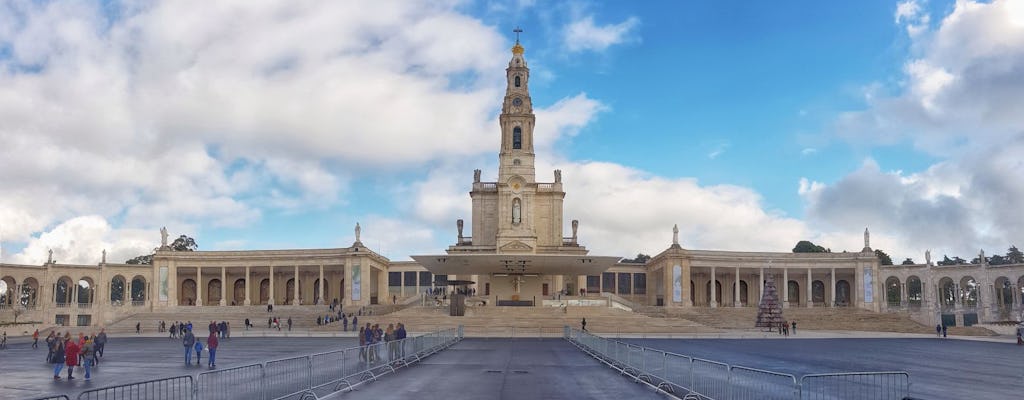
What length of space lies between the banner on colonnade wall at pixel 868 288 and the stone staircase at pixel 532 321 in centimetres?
2864

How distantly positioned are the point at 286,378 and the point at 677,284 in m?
65.7

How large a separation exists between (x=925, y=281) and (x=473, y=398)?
244ft

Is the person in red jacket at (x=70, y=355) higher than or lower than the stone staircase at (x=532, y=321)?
higher

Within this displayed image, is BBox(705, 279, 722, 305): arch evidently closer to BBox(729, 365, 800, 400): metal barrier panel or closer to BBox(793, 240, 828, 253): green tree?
BBox(793, 240, 828, 253): green tree

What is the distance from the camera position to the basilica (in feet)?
255

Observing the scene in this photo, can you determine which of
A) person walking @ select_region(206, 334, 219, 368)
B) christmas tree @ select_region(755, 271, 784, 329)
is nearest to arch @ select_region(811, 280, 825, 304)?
christmas tree @ select_region(755, 271, 784, 329)

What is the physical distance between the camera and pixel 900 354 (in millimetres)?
37906

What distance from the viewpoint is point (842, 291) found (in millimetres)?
95500

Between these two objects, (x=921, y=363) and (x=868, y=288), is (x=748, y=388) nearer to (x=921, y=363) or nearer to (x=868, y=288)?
(x=921, y=363)

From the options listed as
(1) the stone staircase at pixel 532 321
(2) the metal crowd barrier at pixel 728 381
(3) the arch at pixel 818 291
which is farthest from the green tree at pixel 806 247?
(2) the metal crowd barrier at pixel 728 381

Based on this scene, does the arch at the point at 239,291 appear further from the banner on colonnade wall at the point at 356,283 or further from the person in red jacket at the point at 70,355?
the person in red jacket at the point at 70,355

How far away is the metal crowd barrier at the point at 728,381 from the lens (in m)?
16.7

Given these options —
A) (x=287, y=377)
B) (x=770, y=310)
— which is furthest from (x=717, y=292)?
(x=287, y=377)

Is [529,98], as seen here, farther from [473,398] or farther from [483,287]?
[473,398]
